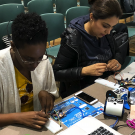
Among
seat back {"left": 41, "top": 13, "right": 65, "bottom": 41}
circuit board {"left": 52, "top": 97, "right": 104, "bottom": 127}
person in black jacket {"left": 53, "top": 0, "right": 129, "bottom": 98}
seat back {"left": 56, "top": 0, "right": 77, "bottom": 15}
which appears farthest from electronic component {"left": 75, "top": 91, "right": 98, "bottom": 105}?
seat back {"left": 56, "top": 0, "right": 77, "bottom": 15}

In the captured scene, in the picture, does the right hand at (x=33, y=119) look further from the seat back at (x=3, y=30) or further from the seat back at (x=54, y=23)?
the seat back at (x=54, y=23)

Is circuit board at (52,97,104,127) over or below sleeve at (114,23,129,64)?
below

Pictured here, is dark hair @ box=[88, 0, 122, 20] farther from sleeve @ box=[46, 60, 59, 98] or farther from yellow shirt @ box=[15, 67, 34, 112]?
yellow shirt @ box=[15, 67, 34, 112]

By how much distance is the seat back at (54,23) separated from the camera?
2271mm

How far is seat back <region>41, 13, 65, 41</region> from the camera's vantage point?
2.27 m

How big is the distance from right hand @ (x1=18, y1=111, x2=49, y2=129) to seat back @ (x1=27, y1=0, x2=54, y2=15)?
2.20 meters

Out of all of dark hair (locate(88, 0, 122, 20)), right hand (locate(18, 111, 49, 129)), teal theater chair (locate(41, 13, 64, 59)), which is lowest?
right hand (locate(18, 111, 49, 129))

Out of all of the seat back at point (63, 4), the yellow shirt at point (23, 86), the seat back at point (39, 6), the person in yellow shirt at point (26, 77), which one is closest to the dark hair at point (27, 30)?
the person in yellow shirt at point (26, 77)

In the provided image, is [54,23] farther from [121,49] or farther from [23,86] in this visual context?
[23,86]

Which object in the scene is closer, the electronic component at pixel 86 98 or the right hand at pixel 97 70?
the electronic component at pixel 86 98

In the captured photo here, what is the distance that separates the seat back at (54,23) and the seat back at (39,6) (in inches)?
19.4

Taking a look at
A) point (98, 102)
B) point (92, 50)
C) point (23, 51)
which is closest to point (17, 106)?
point (23, 51)

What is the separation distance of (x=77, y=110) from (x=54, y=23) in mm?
1700

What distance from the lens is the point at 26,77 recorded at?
1.00 m
